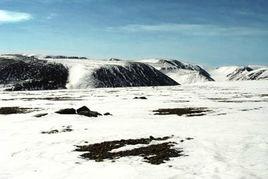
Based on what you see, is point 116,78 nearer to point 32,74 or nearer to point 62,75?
point 62,75

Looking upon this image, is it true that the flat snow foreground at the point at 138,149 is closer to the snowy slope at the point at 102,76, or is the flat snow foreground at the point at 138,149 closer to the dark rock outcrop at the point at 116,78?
the snowy slope at the point at 102,76

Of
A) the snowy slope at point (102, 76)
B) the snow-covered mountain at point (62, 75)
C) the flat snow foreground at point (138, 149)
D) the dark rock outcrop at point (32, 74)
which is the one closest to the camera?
the flat snow foreground at point (138, 149)

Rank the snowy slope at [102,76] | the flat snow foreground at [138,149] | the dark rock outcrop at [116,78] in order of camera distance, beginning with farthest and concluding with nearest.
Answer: the dark rock outcrop at [116,78], the snowy slope at [102,76], the flat snow foreground at [138,149]

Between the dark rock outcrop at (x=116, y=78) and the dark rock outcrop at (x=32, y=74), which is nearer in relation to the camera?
the dark rock outcrop at (x=32, y=74)

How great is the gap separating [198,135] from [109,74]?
518 feet

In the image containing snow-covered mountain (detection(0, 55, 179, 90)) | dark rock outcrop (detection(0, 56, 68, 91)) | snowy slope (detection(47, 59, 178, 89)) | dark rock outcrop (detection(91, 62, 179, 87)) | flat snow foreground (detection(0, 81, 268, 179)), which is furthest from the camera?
dark rock outcrop (detection(91, 62, 179, 87))

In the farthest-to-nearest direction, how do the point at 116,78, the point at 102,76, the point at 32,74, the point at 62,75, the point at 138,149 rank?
the point at 116,78
the point at 102,76
the point at 62,75
the point at 32,74
the point at 138,149

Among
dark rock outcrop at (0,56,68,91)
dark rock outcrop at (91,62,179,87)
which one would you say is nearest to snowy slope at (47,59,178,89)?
dark rock outcrop at (91,62,179,87)

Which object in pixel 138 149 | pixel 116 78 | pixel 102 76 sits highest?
pixel 102 76

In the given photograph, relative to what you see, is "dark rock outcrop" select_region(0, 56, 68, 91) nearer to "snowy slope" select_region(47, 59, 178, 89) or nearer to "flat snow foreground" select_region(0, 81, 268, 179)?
"snowy slope" select_region(47, 59, 178, 89)

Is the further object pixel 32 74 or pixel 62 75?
pixel 62 75

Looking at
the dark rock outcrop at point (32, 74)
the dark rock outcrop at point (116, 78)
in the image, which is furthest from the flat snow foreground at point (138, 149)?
the dark rock outcrop at point (116, 78)

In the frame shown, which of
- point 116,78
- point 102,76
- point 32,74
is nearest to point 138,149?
point 32,74

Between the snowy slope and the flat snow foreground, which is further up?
the snowy slope
